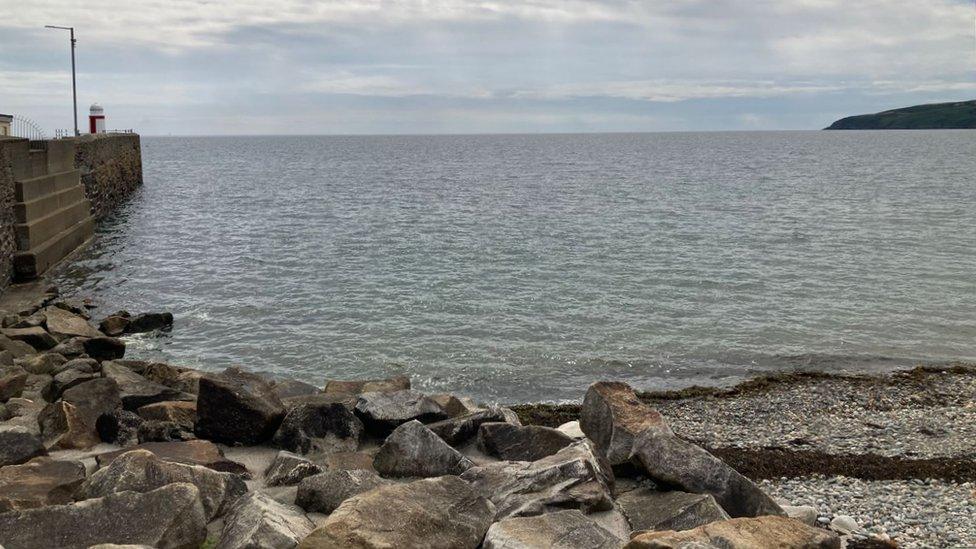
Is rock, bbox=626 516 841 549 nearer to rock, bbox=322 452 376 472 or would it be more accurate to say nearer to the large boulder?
rock, bbox=322 452 376 472

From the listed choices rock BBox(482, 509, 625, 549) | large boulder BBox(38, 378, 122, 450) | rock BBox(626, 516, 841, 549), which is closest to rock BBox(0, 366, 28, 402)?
large boulder BBox(38, 378, 122, 450)

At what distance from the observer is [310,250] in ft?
117

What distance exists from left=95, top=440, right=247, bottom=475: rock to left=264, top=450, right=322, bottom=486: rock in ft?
1.29

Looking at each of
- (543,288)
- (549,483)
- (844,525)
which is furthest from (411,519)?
(543,288)

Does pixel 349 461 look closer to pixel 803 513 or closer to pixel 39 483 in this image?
pixel 39 483

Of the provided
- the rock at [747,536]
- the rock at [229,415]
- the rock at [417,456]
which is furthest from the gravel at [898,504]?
the rock at [229,415]

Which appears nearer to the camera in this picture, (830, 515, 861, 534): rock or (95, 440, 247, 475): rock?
(95, 440, 247, 475): rock

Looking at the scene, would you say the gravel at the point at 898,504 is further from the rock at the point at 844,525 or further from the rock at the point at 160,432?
the rock at the point at 160,432

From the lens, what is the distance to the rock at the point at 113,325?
21.4 m

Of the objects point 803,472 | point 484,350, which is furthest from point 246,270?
point 803,472

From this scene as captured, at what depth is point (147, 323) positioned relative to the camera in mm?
21688

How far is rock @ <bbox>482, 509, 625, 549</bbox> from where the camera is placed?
21.9 ft

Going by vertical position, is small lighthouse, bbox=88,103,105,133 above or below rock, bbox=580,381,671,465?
above

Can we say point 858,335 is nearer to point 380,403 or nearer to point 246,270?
point 380,403
